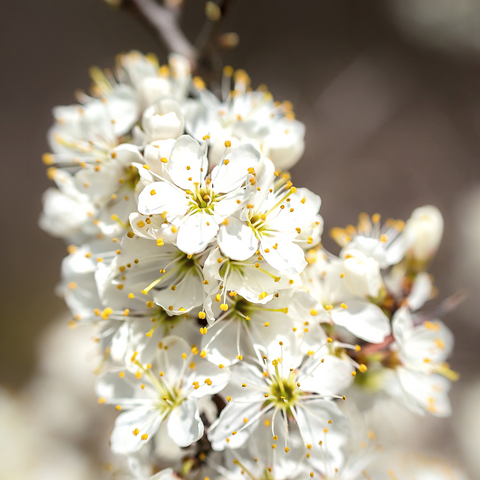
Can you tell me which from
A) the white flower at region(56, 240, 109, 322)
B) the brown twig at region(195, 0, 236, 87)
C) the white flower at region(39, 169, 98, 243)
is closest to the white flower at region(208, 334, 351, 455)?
the white flower at region(56, 240, 109, 322)

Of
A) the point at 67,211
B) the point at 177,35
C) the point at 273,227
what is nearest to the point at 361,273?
the point at 273,227

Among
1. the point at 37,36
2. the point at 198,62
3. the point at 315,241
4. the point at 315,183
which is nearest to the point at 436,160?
the point at 315,183

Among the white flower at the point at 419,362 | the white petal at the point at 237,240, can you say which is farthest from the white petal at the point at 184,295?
the white flower at the point at 419,362

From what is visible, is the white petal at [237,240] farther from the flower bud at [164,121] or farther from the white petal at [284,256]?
the flower bud at [164,121]

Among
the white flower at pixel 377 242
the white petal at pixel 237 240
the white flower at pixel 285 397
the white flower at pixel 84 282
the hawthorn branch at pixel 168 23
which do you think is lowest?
the white flower at pixel 84 282

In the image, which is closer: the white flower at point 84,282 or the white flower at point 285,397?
the white flower at point 285,397

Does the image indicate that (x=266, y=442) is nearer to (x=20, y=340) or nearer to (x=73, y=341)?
(x=73, y=341)
